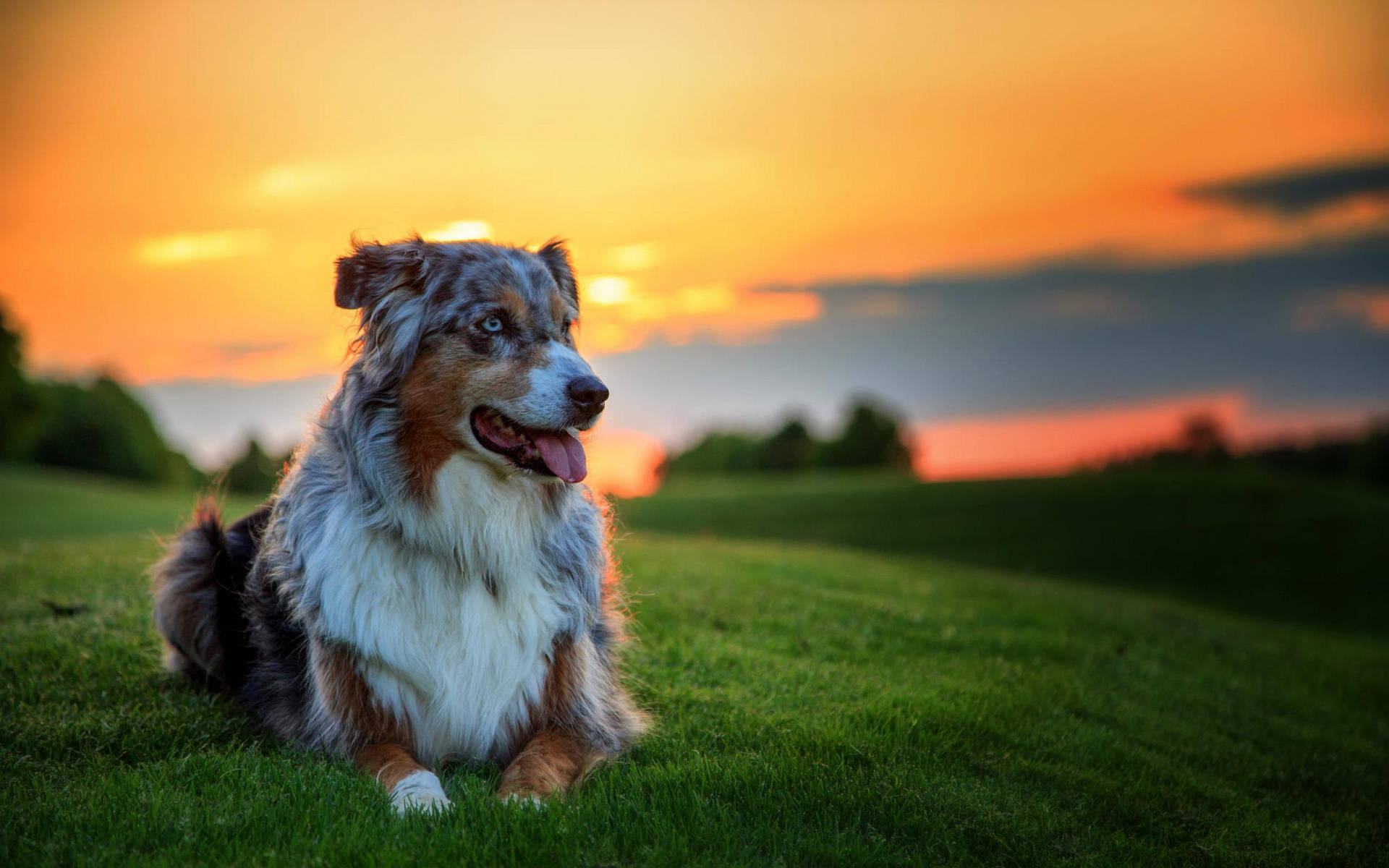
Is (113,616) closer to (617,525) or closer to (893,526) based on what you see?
(617,525)

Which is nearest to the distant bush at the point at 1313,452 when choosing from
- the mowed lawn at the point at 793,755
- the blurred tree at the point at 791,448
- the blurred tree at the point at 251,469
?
the blurred tree at the point at 791,448

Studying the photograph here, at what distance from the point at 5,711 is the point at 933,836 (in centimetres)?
485

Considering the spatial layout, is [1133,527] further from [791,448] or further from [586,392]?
[791,448]

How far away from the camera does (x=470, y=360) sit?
15.7 ft

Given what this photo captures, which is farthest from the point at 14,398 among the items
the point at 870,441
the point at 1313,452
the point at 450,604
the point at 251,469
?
the point at 1313,452

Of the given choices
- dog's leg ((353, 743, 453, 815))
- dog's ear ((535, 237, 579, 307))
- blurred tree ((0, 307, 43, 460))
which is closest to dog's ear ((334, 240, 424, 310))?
dog's ear ((535, 237, 579, 307))

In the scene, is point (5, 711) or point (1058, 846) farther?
point (5, 711)

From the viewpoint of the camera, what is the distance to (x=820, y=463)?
253ft

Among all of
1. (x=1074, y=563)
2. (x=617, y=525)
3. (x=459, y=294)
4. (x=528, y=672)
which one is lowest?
(x=1074, y=563)

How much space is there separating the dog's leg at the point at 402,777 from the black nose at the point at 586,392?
70.0 inches

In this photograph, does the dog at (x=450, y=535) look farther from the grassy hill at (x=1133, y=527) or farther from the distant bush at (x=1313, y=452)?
the distant bush at (x=1313, y=452)

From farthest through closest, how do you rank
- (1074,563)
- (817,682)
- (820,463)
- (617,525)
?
(820,463), (1074,563), (817,682), (617,525)

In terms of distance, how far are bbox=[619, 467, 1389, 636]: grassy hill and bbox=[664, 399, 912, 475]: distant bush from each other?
1382 inches

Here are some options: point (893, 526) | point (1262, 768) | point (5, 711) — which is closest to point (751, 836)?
point (5, 711)
